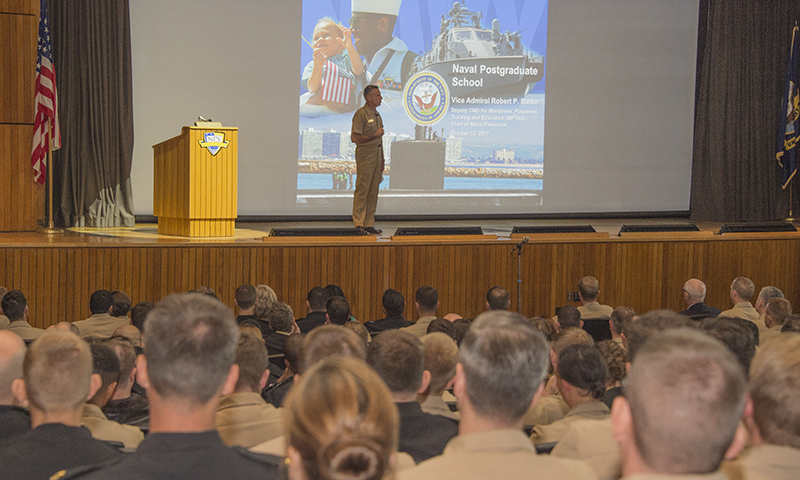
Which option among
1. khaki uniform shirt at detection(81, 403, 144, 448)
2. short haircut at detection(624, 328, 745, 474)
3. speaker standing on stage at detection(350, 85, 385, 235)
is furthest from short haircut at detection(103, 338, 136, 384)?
speaker standing on stage at detection(350, 85, 385, 235)

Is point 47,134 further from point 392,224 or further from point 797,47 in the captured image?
point 797,47

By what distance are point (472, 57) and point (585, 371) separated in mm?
7456

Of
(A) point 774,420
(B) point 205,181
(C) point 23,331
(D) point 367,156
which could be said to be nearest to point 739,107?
(D) point 367,156

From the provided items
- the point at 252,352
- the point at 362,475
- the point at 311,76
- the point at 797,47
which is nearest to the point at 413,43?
the point at 311,76

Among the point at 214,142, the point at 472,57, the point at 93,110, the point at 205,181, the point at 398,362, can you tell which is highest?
the point at 472,57

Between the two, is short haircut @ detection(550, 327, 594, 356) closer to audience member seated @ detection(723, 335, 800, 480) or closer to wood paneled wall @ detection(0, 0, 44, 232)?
audience member seated @ detection(723, 335, 800, 480)

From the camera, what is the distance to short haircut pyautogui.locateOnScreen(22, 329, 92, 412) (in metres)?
1.65

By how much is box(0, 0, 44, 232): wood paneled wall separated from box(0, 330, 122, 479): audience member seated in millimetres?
5678

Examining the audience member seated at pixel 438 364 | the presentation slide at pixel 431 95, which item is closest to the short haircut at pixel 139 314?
the audience member seated at pixel 438 364

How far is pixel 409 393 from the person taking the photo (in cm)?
199

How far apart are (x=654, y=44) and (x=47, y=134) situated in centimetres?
773

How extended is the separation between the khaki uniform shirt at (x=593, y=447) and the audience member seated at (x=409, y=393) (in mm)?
305

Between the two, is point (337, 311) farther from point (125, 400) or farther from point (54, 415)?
point (54, 415)

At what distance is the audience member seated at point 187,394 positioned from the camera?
1.32 m
